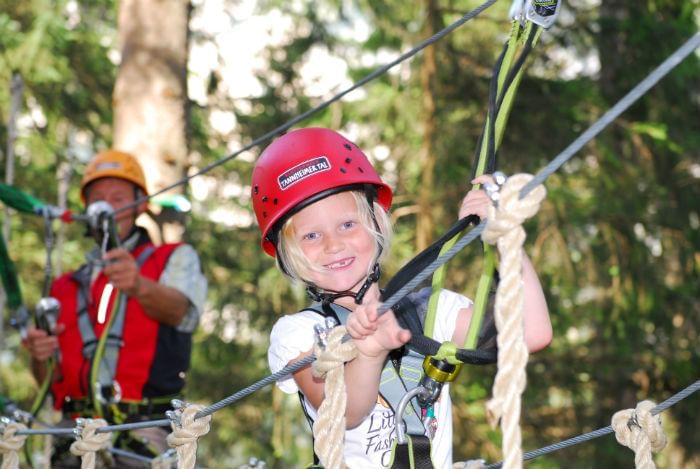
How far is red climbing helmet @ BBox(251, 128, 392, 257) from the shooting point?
8.51ft

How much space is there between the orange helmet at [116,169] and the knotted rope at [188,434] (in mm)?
2021

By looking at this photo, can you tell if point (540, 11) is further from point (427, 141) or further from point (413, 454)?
point (427, 141)

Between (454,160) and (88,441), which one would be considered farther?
(454,160)

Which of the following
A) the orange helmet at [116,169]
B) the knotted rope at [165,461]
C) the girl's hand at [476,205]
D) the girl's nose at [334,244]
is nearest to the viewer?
the girl's hand at [476,205]

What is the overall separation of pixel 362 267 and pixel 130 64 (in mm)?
3048

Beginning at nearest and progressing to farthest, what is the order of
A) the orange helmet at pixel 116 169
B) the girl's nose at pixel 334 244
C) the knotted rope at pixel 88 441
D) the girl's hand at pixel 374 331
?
the girl's hand at pixel 374 331, the girl's nose at pixel 334 244, the knotted rope at pixel 88 441, the orange helmet at pixel 116 169

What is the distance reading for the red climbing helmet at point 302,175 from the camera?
259 cm

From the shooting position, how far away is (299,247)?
2564 mm

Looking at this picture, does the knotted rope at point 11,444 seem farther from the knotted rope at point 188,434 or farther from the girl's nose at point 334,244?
the girl's nose at point 334,244

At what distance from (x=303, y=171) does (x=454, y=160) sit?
4.78 meters

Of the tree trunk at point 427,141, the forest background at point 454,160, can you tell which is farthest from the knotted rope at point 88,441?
the tree trunk at point 427,141

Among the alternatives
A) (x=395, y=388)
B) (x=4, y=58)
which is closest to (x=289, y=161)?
(x=395, y=388)

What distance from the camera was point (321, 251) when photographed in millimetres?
2512

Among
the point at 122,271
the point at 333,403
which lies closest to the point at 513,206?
the point at 333,403
